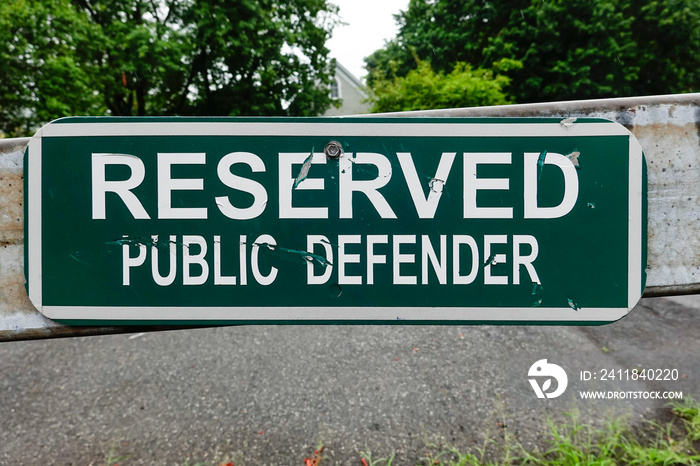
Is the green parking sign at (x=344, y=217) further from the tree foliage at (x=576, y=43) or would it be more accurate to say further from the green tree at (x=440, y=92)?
the tree foliage at (x=576, y=43)

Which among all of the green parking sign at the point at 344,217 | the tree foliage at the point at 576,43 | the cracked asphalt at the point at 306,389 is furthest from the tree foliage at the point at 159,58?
the green parking sign at the point at 344,217

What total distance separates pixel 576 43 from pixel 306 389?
15043 mm

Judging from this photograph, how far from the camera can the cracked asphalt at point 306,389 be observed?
2633 millimetres

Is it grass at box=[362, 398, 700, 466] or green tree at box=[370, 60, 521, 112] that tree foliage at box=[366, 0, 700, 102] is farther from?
grass at box=[362, 398, 700, 466]

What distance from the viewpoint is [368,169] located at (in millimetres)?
950

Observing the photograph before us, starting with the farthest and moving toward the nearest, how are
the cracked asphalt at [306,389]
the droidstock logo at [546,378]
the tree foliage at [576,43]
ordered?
the tree foliage at [576,43] < the droidstock logo at [546,378] < the cracked asphalt at [306,389]

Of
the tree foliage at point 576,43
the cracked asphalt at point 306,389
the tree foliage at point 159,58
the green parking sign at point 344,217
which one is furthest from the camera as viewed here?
the tree foliage at point 576,43

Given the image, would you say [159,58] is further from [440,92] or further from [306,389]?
[306,389]

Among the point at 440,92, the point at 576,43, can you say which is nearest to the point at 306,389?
the point at 440,92

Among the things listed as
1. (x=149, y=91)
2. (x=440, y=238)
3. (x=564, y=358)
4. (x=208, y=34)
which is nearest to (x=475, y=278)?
(x=440, y=238)

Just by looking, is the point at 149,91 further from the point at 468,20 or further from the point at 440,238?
the point at 440,238

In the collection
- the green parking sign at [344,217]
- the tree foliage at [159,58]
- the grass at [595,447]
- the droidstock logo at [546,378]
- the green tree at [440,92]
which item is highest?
the tree foliage at [159,58]

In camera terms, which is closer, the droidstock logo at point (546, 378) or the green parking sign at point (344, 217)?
the green parking sign at point (344, 217)

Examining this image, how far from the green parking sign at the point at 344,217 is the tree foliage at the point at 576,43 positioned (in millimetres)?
12830
